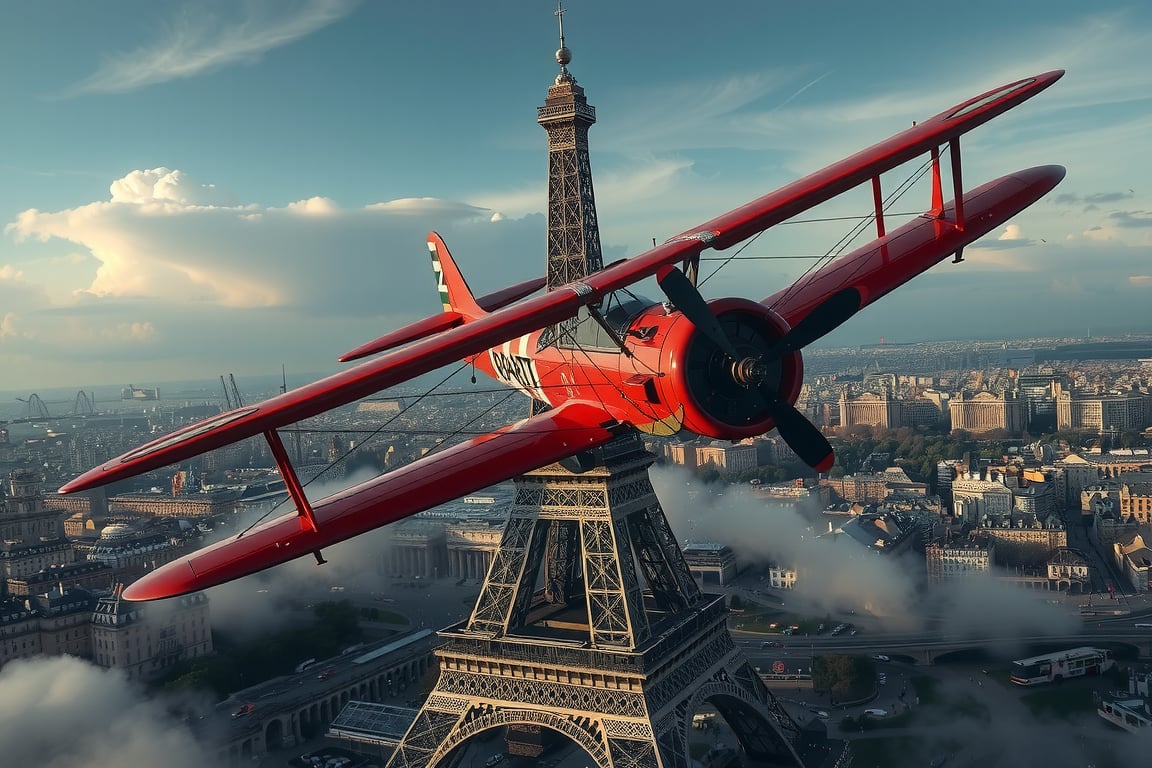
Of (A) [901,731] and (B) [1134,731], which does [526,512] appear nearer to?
(A) [901,731]

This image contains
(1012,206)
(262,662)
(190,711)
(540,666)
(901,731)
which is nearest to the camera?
(1012,206)

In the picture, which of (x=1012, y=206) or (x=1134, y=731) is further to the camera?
(x=1134, y=731)

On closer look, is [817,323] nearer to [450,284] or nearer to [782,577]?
[450,284]

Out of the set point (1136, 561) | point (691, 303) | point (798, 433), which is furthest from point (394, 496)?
point (1136, 561)

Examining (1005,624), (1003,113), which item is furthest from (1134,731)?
(1003,113)

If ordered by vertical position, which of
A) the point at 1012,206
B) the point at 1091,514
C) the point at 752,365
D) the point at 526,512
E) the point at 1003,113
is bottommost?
the point at 1091,514

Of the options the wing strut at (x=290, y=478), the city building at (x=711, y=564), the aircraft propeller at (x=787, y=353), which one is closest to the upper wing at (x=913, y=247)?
the aircraft propeller at (x=787, y=353)

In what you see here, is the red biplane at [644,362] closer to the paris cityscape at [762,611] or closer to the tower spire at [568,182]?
the paris cityscape at [762,611]
